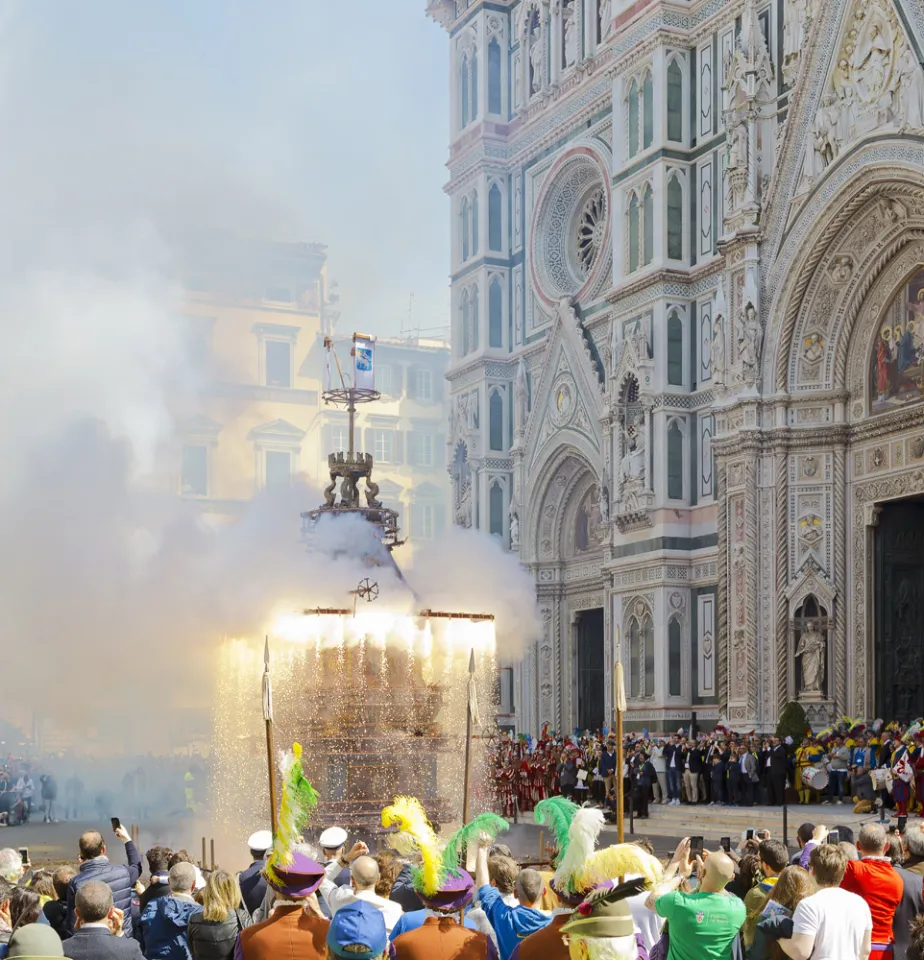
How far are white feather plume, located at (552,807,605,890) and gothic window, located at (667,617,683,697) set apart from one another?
99.8ft

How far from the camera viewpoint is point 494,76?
4859 cm

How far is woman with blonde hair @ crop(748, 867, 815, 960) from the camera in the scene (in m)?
8.31

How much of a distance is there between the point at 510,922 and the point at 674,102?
33403mm

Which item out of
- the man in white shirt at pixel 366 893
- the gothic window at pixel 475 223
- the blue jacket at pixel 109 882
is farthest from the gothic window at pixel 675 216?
the man in white shirt at pixel 366 893

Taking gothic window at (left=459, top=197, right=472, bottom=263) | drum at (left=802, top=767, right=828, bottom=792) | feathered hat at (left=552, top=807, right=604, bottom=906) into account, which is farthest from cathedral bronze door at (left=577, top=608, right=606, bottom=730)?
feathered hat at (left=552, top=807, right=604, bottom=906)

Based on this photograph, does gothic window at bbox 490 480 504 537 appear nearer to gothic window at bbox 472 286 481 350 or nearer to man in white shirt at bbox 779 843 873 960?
gothic window at bbox 472 286 481 350

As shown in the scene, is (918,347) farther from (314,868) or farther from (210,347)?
(314,868)

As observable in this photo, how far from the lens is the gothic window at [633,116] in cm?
4019

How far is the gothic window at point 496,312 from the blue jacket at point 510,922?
39.8 meters

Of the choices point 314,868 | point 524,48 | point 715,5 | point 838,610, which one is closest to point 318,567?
point 838,610

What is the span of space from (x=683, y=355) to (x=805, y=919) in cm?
3125

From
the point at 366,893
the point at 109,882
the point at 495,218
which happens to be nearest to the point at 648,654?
the point at 495,218

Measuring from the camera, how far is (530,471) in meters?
45.5

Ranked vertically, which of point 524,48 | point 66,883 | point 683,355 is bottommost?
point 66,883
